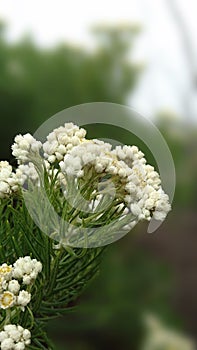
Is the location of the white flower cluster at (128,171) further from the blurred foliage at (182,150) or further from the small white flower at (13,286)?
the blurred foliage at (182,150)

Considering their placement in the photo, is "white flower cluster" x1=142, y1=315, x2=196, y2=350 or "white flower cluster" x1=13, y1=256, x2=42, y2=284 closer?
"white flower cluster" x1=13, y1=256, x2=42, y2=284

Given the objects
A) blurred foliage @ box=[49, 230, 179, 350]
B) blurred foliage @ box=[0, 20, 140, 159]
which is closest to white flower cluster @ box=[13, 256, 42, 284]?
blurred foliage @ box=[0, 20, 140, 159]

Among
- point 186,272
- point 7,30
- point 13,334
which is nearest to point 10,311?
point 13,334

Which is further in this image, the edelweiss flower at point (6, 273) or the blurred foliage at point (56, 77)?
the blurred foliage at point (56, 77)

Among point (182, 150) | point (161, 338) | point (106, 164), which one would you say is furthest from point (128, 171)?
point (182, 150)

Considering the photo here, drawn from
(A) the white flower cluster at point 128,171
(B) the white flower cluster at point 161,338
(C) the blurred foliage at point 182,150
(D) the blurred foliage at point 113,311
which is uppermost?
(C) the blurred foliage at point 182,150

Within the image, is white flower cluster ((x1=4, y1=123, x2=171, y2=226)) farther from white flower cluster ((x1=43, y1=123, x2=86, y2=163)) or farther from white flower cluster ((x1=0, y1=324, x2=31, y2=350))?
white flower cluster ((x1=0, y1=324, x2=31, y2=350))

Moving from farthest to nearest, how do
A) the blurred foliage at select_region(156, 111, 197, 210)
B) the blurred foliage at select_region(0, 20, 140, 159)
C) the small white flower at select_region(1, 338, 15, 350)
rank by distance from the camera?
the blurred foliage at select_region(156, 111, 197, 210) → the blurred foliage at select_region(0, 20, 140, 159) → the small white flower at select_region(1, 338, 15, 350)

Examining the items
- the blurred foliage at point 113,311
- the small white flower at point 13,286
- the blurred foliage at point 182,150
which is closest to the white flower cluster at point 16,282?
the small white flower at point 13,286
